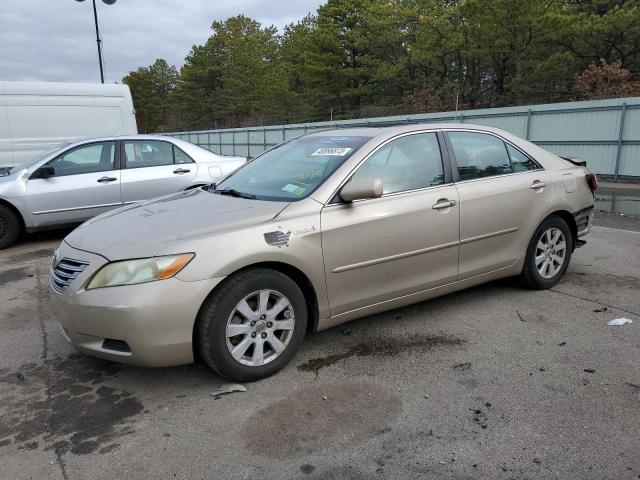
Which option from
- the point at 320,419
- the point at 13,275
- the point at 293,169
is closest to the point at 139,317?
the point at 320,419

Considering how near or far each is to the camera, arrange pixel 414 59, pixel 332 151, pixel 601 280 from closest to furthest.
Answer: pixel 332 151, pixel 601 280, pixel 414 59

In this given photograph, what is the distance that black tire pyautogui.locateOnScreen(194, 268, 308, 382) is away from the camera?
2.97 m

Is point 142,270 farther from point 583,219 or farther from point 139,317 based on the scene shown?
point 583,219

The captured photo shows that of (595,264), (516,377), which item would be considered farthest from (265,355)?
(595,264)

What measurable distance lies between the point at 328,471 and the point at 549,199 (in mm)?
3238

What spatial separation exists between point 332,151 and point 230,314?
1502mm

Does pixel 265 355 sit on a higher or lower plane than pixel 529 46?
lower

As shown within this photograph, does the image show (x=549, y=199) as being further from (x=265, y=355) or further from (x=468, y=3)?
(x=468, y=3)

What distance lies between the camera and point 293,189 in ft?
11.9

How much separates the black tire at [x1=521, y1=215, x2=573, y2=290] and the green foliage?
67.6ft

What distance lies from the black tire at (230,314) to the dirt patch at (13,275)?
12.4 ft

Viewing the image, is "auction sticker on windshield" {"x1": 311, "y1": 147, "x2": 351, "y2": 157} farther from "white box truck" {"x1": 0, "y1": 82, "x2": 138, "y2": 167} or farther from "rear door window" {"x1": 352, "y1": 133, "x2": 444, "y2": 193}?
"white box truck" {"x1": 0, "y1": 82, "x2": 138, "y2": 167}

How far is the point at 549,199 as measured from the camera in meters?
4.55

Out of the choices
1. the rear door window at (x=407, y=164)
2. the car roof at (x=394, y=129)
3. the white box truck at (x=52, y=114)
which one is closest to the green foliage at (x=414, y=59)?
the white box truck at (x=52, y=114)
